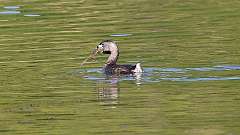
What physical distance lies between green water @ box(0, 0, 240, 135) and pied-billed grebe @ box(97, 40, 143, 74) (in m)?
0.23

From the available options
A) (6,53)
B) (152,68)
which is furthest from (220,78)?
(6,53)

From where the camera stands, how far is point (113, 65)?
17203 millimetres

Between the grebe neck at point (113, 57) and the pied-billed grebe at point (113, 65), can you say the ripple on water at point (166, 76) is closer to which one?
the pied-billed grebe at point (113, 65)

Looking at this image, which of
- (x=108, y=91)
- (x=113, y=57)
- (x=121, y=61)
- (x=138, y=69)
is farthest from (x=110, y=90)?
(x=121, y=61)

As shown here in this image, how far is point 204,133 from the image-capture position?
11.4 m

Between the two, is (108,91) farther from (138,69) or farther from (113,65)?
(113,65)

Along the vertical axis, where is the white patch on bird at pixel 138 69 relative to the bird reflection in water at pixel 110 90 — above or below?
above

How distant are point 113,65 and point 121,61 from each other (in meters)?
1.41

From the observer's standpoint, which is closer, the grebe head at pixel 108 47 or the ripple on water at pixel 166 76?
the ripple on water at pixel 166 76

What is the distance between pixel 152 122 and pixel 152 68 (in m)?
4.51

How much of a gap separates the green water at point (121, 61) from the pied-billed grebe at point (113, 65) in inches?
9.1

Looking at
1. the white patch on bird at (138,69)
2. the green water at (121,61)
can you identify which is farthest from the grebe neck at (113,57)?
the white patch on bird at (138,69)

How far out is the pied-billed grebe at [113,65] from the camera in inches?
638

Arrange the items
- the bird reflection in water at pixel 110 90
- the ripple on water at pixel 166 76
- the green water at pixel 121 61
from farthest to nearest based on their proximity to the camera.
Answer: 1. the ripple on water at pixel 166 76
2. the bird reflection in water at pixel 110 90
3. the green water at pixel 121 61
